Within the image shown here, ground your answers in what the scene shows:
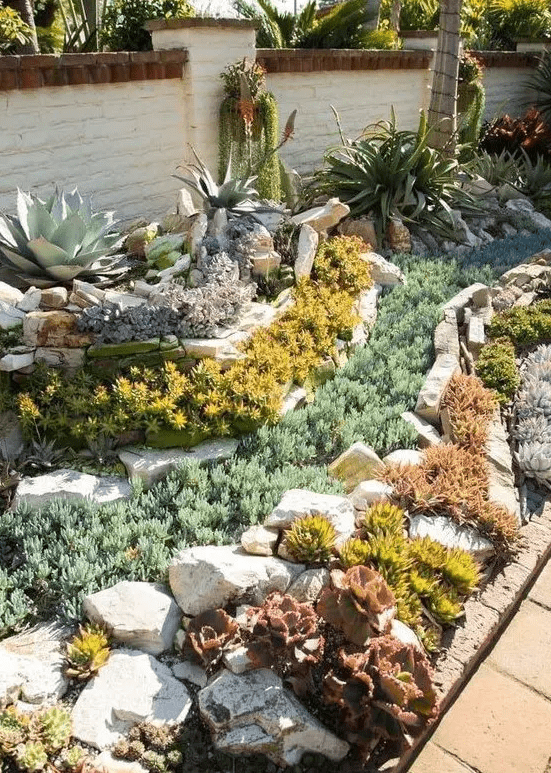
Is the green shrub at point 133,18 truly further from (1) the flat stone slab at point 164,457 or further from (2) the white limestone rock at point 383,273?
(1) the flat stone slab at point 164,457

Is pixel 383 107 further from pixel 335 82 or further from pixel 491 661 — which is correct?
pixel 491 661

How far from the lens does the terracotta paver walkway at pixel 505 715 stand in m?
2.71

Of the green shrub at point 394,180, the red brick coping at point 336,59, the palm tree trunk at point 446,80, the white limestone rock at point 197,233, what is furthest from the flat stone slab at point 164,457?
the palm tree trunk at point 446,80

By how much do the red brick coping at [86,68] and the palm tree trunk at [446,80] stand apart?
2.91 meters

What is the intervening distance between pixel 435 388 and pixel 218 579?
212 centimetres

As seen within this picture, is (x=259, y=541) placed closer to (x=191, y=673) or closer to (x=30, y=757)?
(x=191, y=673)

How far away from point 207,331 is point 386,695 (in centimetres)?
246

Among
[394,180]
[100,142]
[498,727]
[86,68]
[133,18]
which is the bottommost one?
[498,727]

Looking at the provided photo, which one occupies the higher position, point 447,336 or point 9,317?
point 9,317

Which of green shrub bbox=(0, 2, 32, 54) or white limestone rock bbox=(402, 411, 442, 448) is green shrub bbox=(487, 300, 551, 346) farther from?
green shrub bbox=(0, 2, 32, 54)

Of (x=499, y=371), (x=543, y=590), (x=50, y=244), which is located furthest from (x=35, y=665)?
(x=499, y=371)

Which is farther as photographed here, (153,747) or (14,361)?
(14,361)

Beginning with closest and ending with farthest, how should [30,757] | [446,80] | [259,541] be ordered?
1. [30,757]
2. [259,541]
3. [446,80]

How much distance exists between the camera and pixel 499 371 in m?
4.75
